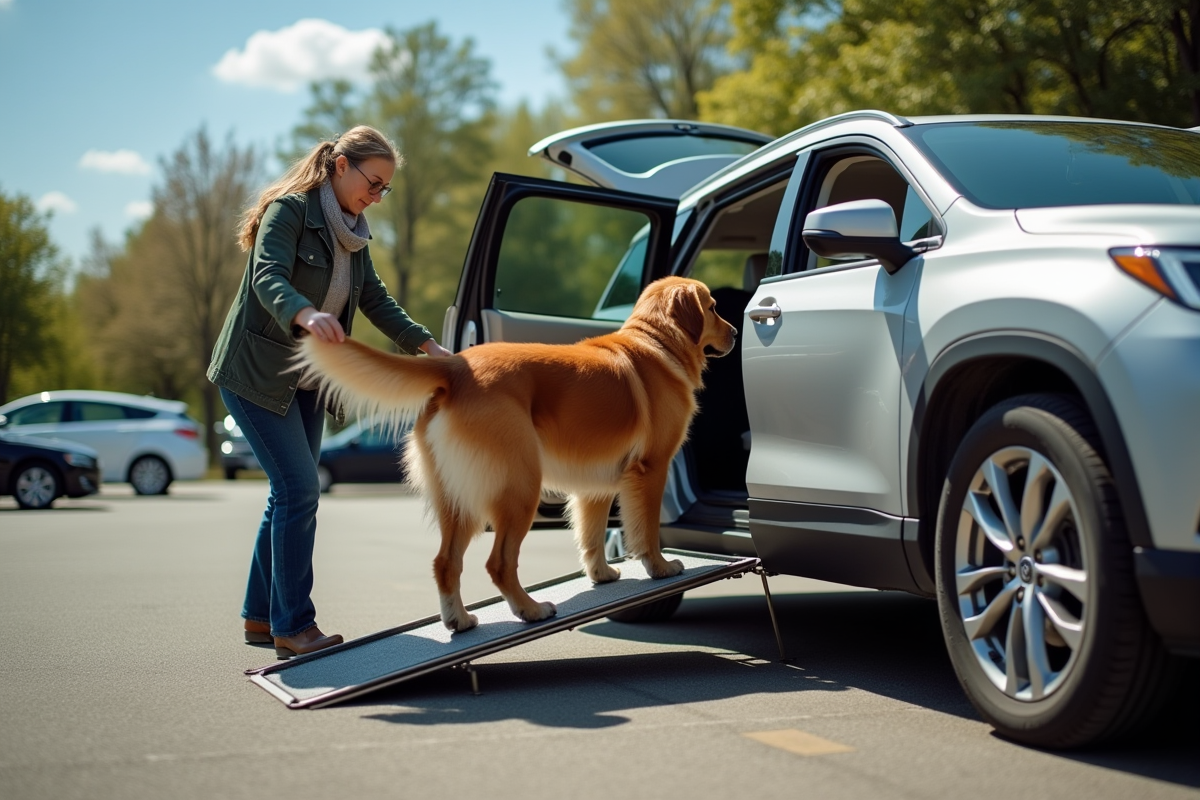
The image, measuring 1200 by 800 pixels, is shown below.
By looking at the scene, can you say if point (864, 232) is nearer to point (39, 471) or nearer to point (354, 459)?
point (39, 471)

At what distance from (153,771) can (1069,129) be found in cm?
410

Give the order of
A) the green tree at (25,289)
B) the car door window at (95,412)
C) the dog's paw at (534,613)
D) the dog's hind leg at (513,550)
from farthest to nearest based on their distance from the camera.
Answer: the green tree at (25,289), the car door window at (95,412), the dog's paw at (534,613), the dog's hind leg at (513,550)

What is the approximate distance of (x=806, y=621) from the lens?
6508 mm

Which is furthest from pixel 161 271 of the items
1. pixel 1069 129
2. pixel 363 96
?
pixel 1069 129

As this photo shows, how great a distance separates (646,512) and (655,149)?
3.23 m

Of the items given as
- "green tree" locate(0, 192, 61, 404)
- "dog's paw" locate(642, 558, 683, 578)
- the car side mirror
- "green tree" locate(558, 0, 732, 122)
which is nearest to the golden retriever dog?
"dog's paw" locate(642, 558, 683, 578)

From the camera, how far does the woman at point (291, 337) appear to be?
5.15m

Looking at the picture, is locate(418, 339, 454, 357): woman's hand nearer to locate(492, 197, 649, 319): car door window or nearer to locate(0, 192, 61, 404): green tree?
locate(492, 197, 649, 319): car door window

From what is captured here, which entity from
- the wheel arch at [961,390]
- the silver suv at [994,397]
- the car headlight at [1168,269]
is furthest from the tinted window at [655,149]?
the car headlight at [1168,269]

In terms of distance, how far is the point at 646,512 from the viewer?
17.3 ft

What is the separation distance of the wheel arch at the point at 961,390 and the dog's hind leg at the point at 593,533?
1.83m

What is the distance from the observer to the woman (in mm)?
5148

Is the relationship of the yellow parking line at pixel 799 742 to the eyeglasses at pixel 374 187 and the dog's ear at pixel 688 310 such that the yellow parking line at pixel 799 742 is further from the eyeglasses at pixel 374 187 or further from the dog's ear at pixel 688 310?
the eyeglasses at pixel 374 187

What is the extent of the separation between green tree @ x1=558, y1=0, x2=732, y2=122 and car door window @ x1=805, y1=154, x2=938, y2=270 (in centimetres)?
2897
